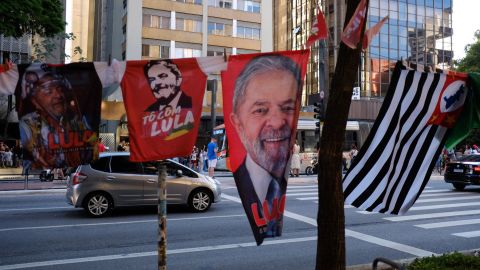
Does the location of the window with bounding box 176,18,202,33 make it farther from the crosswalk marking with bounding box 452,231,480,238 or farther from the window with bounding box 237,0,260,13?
the crosswalk marking with bounding box 452,231,480,238

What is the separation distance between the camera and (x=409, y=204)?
17.1 feet

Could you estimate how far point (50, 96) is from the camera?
14.1 ft

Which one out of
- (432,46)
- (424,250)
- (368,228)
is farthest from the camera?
(432,46)

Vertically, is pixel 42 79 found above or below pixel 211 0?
below

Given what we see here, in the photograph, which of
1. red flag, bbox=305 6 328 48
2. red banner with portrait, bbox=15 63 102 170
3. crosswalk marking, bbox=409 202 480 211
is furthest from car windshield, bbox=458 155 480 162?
red banner with portrait, bbox=15 63 102 170

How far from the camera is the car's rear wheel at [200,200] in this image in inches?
474

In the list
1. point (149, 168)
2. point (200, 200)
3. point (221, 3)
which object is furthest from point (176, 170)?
point (221, 3)

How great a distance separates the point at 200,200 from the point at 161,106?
8.06 metres

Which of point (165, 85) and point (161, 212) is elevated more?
point (165, 85)

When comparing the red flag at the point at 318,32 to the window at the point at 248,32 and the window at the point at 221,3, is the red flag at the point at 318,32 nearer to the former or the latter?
the window at the point at 248,32

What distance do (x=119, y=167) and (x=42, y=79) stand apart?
24.3 feet

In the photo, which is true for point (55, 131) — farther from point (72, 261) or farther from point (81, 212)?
point (81, 212)

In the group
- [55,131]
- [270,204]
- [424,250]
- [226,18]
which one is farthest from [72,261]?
[226,18]

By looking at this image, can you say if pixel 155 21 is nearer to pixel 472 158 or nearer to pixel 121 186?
pixel 472 158
